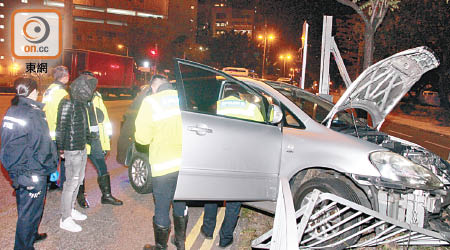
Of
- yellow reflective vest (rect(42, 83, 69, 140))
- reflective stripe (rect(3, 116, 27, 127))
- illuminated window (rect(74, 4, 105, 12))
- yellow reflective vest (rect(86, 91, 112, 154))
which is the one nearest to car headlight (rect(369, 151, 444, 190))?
reflective stripe (rect(3, 116, 27, 127))

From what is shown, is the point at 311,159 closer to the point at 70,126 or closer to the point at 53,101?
the point at 70,126

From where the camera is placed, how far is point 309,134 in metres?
4.28

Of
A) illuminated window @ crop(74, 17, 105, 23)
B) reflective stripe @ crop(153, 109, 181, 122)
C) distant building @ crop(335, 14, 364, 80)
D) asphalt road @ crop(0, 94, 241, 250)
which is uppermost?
illuminated window @ crop(74, 17, 105, 23)

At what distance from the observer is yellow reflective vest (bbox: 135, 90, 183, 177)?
358 centimetres

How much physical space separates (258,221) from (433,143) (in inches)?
495

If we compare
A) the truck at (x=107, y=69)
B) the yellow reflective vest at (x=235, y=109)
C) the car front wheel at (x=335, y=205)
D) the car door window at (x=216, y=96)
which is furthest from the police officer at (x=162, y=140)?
the truck at (x=107, y=69)

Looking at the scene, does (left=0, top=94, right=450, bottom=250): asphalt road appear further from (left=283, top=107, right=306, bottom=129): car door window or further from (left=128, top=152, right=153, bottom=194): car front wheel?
(left=283, top=107, right=306, bottom=129): car door window

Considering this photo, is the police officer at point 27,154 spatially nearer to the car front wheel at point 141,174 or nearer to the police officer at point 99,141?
the police officer at point 99,141

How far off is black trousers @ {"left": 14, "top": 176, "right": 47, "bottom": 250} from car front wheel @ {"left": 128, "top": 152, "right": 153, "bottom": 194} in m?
2.26

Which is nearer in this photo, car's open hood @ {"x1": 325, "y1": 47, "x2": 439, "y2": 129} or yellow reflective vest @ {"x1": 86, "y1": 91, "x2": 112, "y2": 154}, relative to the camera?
car's open hood @ {"x1": 325, "y1": 47, "x2": 439, "y2": 129}

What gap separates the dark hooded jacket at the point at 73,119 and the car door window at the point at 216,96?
1161 mm

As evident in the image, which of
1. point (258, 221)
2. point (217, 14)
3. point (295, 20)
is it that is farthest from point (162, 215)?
point (217, 14)

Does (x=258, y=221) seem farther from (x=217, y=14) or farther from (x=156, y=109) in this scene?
(x=217, y=14)

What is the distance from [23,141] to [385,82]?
13.0 ft
